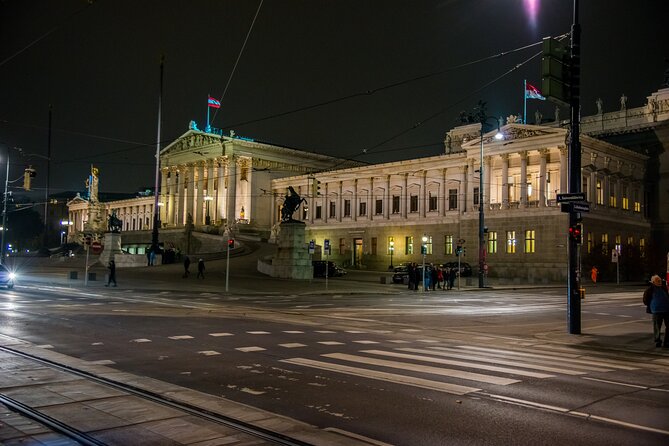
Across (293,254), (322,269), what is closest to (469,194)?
(322,269)

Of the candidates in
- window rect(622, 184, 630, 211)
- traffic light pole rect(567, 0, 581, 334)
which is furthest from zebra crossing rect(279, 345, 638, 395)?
window rect(622, 184, 630, 211)

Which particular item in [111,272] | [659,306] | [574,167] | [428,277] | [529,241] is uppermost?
[574,167]

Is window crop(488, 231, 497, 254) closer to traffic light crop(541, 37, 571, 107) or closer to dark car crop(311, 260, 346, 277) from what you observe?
dark car crop(311, 260, 346, 277)

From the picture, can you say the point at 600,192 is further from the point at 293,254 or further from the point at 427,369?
the point at 427,369

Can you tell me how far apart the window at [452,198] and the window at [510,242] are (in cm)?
1096

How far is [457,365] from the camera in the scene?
37.4ft

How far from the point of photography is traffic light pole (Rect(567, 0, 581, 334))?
54.9 ft

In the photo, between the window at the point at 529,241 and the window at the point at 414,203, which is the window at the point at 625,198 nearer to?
the window at the point at 529,241

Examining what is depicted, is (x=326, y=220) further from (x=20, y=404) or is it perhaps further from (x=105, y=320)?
(x=20, y=404)

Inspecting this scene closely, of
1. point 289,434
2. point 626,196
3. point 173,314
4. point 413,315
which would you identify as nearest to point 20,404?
point 289,434

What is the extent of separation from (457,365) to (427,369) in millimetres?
779

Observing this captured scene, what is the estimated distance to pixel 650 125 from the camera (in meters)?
80.4

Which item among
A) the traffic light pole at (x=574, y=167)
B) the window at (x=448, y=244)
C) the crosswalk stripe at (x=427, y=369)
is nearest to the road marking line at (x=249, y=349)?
the crosswalk stripe at (x=427, y=369)

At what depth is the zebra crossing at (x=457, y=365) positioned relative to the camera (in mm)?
9922
